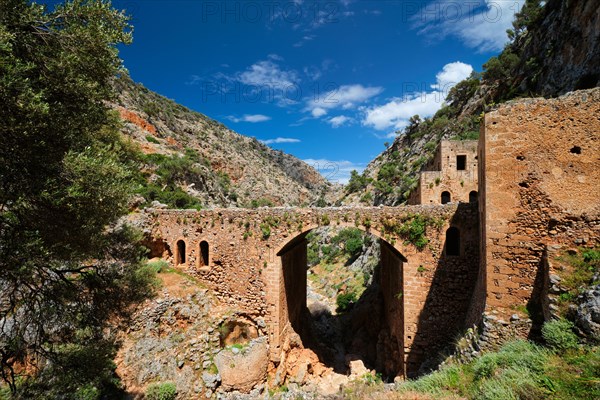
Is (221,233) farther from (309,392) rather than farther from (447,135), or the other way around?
(447,135)

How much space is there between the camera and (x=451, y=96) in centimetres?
4538

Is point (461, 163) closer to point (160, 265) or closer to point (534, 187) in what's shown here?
point (534, 187)

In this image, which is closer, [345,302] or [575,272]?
[575,272]

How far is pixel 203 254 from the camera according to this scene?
603 inches

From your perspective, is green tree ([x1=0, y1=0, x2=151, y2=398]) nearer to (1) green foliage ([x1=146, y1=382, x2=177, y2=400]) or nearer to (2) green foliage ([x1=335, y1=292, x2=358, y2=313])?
(1) green foliage ([x1=146, y1=382, x2=177, y2=400])

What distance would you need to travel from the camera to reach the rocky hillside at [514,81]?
613 inches

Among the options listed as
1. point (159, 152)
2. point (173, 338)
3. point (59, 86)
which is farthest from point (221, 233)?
point (159, 152)

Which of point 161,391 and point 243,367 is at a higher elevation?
point 161,391

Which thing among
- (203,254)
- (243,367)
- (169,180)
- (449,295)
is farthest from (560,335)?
(169,180)

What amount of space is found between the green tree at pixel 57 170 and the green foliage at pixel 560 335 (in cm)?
1050

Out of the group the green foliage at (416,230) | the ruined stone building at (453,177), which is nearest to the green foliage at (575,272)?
the green foliage at (416,230)

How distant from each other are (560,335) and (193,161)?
37.2 m

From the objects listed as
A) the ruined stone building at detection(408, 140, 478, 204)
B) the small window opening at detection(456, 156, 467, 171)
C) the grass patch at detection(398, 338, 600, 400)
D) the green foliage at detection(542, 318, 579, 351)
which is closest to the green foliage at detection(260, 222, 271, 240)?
the grass patch at detection(398, 338, 600, 400)

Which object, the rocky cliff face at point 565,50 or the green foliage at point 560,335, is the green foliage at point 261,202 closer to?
the rocky cliff face at point 565,50
